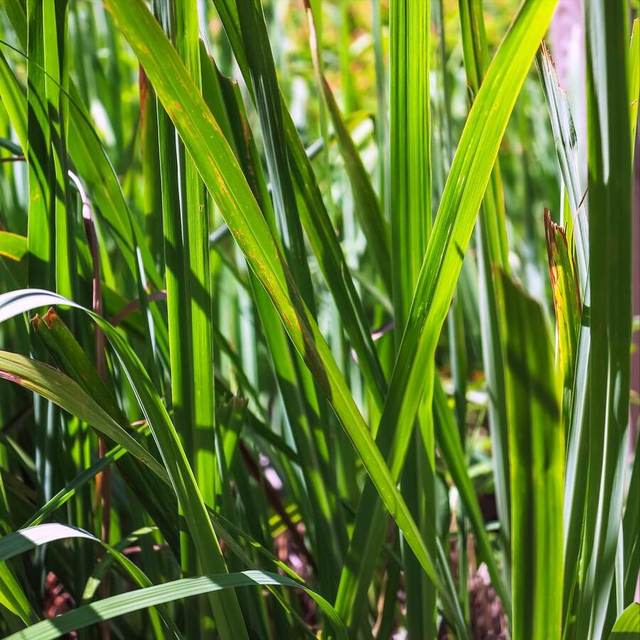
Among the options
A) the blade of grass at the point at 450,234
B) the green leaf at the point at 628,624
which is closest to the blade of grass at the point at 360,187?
the blade of grass at the point at 450,234

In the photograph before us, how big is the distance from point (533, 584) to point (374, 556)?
9cm

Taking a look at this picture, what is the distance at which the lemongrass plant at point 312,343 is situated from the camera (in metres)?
0.26

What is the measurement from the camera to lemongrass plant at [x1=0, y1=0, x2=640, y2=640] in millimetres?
264

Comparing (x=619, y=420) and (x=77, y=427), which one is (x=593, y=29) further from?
(x=77, y=427)

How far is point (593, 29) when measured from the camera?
24cm

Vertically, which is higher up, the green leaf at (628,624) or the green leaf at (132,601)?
the green leaf at (132,601)

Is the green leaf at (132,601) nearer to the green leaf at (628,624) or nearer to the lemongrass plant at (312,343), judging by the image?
A: the lemongrass plant at (312,343)

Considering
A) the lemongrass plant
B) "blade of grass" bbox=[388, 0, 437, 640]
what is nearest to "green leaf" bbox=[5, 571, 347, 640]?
the lemongrass plant

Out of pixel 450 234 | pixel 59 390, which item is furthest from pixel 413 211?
pixel 59 390

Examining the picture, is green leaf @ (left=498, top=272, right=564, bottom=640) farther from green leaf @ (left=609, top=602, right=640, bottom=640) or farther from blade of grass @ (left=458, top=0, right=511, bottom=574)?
blade of grass @ (left=458, top=0, right=511, bottom=574)

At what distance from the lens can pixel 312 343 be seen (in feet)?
0.94

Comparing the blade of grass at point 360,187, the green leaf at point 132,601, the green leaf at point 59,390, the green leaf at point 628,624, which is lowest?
the green leaf at point 628,624

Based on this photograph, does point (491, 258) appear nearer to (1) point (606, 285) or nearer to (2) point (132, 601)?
(1) point (606, 285)

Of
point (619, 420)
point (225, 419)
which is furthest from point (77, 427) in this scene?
point (619, 420)
